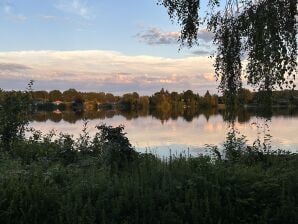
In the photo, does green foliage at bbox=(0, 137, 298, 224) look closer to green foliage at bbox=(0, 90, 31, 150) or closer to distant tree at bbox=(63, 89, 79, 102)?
green foliage at bbox=(0, 90, 31, 150)

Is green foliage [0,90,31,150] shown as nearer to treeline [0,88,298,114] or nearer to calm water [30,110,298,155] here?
calm water [30,110,298,155]

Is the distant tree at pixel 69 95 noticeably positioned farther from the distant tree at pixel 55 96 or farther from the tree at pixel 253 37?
the tree at pixel 253 37

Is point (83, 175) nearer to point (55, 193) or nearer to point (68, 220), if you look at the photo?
point (55, 193)

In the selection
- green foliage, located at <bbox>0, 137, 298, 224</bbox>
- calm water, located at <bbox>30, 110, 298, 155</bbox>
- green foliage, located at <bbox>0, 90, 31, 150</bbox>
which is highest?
green foliage, located at <bbox>0, 90, 31, 150</bbox>

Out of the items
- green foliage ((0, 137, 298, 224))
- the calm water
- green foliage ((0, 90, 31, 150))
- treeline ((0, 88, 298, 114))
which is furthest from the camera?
Answer: treeline ((0, 88, 298, 114))

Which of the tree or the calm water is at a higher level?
the tree

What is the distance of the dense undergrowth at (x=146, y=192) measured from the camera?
752cm

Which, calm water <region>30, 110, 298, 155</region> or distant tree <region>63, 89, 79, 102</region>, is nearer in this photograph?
calm water <region>30, 110, 298, 155</region>

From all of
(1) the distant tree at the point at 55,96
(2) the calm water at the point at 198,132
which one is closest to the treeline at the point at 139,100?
(1) the distant tree at the point at 55,96

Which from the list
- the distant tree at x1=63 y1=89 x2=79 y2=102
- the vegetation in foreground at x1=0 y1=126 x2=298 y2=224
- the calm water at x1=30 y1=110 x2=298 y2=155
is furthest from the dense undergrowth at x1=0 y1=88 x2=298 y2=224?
the distant tree at x1=63 y1=89 x2=79 y2=102

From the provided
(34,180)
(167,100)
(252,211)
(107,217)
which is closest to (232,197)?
(252,211)

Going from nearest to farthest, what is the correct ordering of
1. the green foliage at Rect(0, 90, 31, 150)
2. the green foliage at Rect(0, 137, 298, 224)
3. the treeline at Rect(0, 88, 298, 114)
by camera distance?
the green foliage at Rect(0, 137, 298, 224) < the green foliage at Rect(0, 90, 31, 150) < the treeline at Rect(0, 88, 298, 114)

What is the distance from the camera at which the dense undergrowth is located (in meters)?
7.52

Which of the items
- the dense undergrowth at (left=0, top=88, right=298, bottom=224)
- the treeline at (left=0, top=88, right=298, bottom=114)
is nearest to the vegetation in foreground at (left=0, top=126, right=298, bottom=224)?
the dense undergrowth at (left=0, top=88, right=298, bottom=224)
